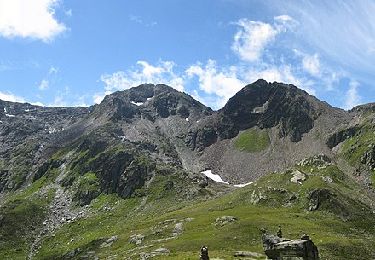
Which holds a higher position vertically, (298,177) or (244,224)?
(298,177)

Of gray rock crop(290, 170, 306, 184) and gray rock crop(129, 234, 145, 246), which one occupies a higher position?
gray rock crop(290, 170, 306, 184)

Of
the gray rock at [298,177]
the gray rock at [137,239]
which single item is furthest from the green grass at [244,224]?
the gray rock at [298,177]

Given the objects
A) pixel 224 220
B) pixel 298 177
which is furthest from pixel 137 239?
pixel 298 177

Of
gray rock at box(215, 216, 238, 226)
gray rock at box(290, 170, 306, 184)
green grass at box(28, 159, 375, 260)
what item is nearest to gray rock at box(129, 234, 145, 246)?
green grass at box(28, 159, 375, 260)

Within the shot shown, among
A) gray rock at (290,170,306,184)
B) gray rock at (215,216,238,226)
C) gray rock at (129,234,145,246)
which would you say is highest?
gray rock at (290,170,306,184)

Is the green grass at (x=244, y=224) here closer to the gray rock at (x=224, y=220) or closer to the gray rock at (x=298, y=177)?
the gray rock at (x=224, y=220)

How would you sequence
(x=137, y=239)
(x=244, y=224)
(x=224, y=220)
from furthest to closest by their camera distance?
(x=224, y=220), (x=137, y=239), (x=244, y=224)

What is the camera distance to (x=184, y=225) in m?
137

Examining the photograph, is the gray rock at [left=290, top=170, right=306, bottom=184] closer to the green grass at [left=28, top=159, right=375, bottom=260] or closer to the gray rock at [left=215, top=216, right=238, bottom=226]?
the green grass at [left=28, top=159, right=375, bottom=260]

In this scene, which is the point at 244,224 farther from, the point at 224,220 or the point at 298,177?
the point at 298,177

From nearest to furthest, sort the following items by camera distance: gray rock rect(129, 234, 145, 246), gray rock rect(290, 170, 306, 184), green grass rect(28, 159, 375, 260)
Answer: green grass rect(28, 159, 375, 260) → gray rock rect(129, 234, 145, 246) → gray rock rect(290, 170, 306, 184)

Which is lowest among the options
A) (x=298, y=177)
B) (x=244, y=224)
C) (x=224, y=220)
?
(x=244, y=224)

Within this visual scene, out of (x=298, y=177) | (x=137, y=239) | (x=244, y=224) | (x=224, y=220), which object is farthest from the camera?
(x=298, y=177)

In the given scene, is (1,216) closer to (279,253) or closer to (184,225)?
(184,225)
